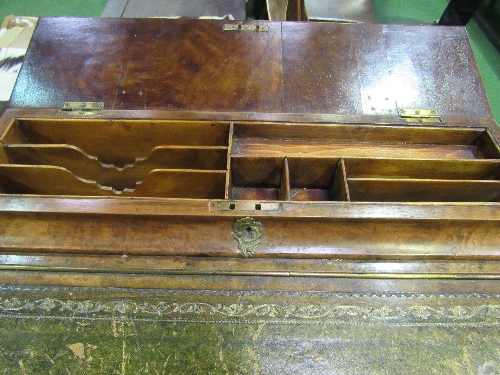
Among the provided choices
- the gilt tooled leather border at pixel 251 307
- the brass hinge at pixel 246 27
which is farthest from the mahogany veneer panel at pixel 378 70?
the gilt tooled leather border at pixel 251 307

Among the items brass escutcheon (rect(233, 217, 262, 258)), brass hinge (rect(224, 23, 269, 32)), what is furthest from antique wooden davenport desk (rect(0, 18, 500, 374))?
brass hinge (rect(224, 23, 269, 32))

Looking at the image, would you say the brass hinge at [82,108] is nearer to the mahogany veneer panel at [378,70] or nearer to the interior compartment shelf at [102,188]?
the interior compartment shelf at [102,188]

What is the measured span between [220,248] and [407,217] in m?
0.67

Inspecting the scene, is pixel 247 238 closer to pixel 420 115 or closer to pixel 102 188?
pixel 102 188

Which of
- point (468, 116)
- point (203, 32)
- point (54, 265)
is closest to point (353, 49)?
point (468, 116)

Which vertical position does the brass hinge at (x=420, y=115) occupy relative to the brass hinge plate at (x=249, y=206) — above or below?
above

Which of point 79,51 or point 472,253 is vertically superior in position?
point 79,51

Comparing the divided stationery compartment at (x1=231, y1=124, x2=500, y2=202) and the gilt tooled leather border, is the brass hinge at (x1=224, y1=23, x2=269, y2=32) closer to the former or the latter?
the divided stationery compartment at (x1=231, y1=124, x2=500, y2=202)

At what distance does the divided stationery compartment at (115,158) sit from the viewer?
4.90 ft

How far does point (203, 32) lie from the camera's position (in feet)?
6.28

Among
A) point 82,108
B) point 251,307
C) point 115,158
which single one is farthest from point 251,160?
point 82,108

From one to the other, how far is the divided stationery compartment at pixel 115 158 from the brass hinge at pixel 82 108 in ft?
0.16

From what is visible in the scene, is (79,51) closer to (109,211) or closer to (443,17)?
(109,211)

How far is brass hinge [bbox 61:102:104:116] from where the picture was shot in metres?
1.66
